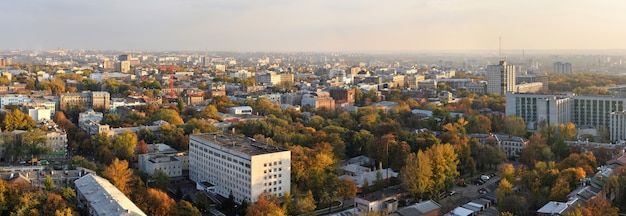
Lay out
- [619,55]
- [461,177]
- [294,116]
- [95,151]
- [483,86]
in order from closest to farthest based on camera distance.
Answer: [461,177]
[95,151]
[294,116]
[483,86]
[619,55]

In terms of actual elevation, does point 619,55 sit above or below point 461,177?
above

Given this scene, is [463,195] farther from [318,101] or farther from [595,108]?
[318,101]

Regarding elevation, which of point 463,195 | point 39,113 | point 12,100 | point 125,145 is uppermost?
point 12,100

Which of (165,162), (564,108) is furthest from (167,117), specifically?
(564,108)

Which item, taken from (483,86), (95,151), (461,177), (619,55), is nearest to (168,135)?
(95,151)

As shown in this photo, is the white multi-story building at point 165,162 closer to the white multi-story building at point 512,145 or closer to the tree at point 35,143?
the tree at point 35,143

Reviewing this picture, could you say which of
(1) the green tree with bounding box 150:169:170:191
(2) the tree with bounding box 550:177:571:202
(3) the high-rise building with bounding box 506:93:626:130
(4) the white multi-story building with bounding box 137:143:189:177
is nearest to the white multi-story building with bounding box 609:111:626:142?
(3) the high-rise building with bounding box 506:93:626:130

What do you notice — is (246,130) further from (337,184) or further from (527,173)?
(527,173)
